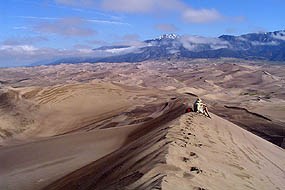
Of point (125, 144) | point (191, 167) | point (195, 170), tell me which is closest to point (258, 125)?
point (125, 144)

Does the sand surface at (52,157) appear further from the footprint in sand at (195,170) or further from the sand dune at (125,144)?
the footprint in sand at (195,170)

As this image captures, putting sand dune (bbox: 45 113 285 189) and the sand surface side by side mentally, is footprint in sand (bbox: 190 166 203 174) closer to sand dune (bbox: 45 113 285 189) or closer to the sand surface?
sand dune (bbox: 45 113 285 189)

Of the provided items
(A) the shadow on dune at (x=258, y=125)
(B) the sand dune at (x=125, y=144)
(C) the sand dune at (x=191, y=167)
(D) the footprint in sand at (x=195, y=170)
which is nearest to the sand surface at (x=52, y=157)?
(B) the sand dune at (x=125, y=144)

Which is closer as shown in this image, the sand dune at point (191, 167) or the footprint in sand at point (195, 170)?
the sand dune at point (191, 167)

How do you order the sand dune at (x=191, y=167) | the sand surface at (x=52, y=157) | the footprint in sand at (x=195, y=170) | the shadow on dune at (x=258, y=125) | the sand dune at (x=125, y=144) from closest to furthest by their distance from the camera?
the sand dune at (x=191, y=167)
the footprint in sand at (x=195, y=170)
the sand dune at (x=125, y=144)
the sand surface at (x=52, y=157)
the shadow on dune at (x=258, y=125)

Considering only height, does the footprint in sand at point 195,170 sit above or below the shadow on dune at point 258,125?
above

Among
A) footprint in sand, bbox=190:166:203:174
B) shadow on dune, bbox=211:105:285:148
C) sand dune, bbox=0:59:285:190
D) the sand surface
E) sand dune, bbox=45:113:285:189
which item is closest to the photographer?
sand dune, bbox=45:113:285:189

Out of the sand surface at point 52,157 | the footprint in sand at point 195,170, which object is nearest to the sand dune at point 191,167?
the footprint in sand at point 195,170

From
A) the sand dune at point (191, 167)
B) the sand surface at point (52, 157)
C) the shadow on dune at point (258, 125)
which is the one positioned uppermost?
Result: the sand dune at point (191, 167)

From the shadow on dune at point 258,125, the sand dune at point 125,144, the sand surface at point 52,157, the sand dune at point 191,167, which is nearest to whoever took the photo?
the sand dune at point 191,167

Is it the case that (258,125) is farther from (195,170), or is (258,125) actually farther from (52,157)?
(195,170)

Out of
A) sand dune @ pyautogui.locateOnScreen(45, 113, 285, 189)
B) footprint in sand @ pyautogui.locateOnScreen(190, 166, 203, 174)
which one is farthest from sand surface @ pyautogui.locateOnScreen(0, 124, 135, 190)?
footprint in sand @ pyautogui.locateOnScreen(190, 166, 203, 174)

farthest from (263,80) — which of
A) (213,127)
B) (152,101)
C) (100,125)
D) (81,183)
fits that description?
(81,183)
